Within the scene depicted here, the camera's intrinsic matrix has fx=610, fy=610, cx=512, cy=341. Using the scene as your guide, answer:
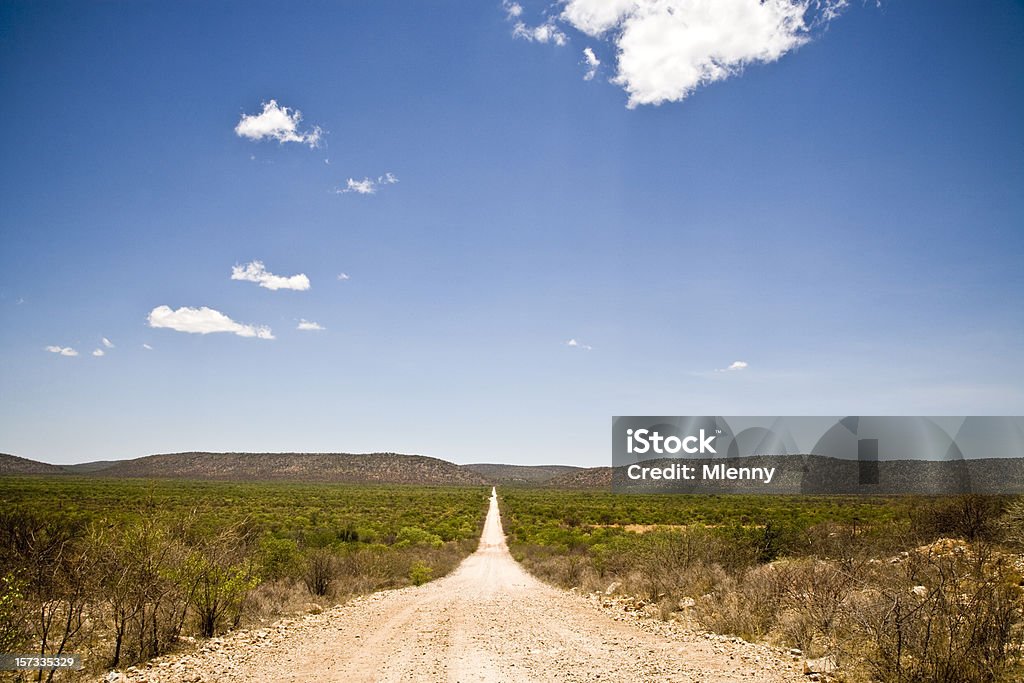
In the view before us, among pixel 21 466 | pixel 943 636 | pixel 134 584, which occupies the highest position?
pixel 943 636

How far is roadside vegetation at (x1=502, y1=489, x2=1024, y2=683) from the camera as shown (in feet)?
26.6

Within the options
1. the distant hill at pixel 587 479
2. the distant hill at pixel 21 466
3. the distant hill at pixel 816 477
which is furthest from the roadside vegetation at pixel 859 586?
the distant hill at pixel 21 466

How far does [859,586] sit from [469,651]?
7953mm

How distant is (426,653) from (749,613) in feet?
21.4

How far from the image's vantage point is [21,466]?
15550 cm

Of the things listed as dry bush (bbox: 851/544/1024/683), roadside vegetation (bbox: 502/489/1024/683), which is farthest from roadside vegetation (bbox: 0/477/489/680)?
dry bush (bbox: 851/544/1024/683)

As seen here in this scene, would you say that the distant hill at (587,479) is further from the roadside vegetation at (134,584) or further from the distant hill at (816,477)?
the roadside vegetation at (134,584)

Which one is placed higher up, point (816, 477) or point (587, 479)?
point (816, 477)

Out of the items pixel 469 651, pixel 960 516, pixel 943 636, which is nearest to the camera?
pixel 943 636

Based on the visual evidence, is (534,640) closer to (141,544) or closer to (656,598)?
(656,598)

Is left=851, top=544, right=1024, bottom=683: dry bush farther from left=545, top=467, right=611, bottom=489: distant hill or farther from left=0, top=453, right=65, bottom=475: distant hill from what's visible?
left=0, top=453, right=65, bottom=475: distant hill

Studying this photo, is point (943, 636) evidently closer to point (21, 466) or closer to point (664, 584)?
point (664, 584)

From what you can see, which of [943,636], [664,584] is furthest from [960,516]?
[943,636]

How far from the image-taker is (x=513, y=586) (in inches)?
880
